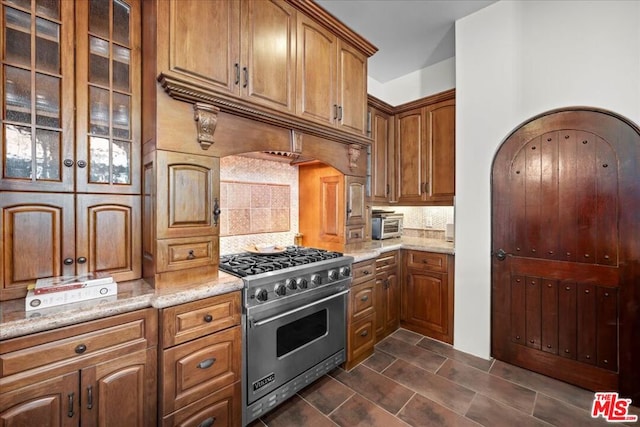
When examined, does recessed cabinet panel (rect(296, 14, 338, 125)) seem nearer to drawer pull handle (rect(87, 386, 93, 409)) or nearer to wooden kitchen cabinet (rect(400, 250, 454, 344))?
wooden kitchen cabinet (rect(400, 250, 454, 344))

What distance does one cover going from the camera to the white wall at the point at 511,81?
1.94 m

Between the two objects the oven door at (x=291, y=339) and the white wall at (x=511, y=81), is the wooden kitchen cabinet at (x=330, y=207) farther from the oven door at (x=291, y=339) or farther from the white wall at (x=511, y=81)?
the white wall at (x=511, y=81)

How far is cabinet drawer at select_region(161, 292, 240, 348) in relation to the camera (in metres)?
1.38

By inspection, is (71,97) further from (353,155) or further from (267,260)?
(353,155)

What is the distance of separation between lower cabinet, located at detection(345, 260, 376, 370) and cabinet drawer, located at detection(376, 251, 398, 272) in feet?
0.45

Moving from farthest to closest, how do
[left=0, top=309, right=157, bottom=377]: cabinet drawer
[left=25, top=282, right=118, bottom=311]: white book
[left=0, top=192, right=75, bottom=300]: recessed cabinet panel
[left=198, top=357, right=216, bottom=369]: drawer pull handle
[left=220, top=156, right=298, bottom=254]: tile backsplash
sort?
[left=220, top=156, right=298, bottom=254]: tile backsplash < [left=198, top=357, right=216, bottom=369]: drawer pull handle < [left=0, top=192, right=75, bottom=300]: recessed cabinet panel < [left=25, top=282, right=118, bottom=311]: white book < [left=0, top=309, right=157, bottom=377]: cabinet drawer

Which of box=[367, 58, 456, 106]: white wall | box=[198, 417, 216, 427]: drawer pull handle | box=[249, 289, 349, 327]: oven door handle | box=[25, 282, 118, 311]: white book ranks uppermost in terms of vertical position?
box=[367, 58, 456, 106]: white wall

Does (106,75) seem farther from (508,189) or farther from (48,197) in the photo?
(508,189)

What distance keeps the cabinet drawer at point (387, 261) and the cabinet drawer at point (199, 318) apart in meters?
1.52

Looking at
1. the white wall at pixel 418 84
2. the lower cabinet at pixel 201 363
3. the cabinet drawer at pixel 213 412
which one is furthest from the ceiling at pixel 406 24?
the cabinet drawer at pixel 213 412

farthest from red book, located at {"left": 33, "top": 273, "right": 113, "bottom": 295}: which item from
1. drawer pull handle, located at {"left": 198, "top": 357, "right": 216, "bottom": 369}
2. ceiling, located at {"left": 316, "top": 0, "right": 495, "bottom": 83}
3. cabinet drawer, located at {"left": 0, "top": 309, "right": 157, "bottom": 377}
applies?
ceiling, located at {"left": 316, "top": 0, "right": 495, "bottom": 83}

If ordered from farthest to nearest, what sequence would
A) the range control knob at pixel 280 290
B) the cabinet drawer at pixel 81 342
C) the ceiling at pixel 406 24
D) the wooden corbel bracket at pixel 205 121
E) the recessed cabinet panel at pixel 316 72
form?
the ceiling at pixel 406 24, the recessed cabinet panel at pixel 316 72, the range control knob at pixel 280 290, the wooden corbel bracket at pixel 205 121, the cabinet drawer at pixel 81 342

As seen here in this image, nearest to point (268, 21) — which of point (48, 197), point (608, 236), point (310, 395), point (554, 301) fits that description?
point (48, 197)

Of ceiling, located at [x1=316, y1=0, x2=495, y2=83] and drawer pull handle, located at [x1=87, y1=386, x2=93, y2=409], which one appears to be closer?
drawer pull handle, located at [x1=87, y1=386, x2=93, y2=409]
